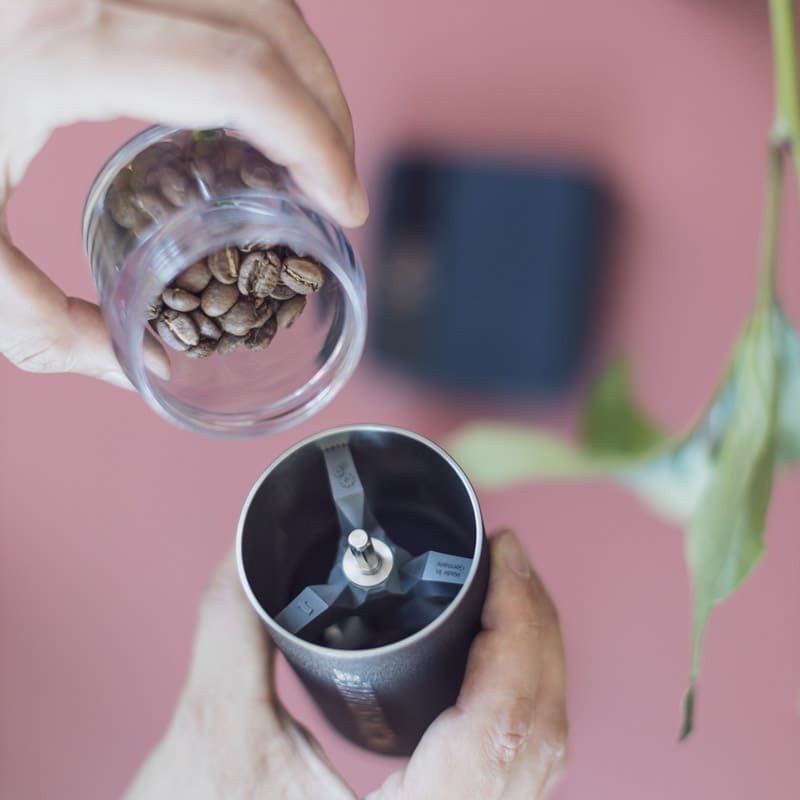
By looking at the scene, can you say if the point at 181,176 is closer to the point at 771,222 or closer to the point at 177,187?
the point at 177,187

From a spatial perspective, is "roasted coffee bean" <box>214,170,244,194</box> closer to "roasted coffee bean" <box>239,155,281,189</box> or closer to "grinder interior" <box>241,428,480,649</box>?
"roasted coffee bean" <box>239,155,281,189</box>

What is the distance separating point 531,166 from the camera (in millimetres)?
743

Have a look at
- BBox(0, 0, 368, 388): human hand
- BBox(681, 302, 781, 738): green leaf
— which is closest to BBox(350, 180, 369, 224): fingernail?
BBox(0, 0, 368, 388): human hand

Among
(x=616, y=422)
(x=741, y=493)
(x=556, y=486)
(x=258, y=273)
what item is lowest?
(x=556, y=486)

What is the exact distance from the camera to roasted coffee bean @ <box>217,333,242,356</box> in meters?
0.39

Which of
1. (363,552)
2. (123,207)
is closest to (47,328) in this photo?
(123,207)

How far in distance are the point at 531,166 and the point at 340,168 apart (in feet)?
1.42

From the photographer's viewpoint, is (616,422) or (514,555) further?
(616,422)

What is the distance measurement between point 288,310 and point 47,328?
10 cm

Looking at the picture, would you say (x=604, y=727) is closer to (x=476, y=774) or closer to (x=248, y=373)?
(x=476, y=774)

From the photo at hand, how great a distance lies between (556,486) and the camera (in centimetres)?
77

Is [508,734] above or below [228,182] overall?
below

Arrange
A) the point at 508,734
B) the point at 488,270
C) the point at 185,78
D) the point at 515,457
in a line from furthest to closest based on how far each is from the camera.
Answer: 1. the point at 488,270
2. the point at 515,457
3. the point at 508,734
4. the point at 185,78

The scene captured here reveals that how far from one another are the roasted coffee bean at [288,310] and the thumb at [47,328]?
52 millimetres
